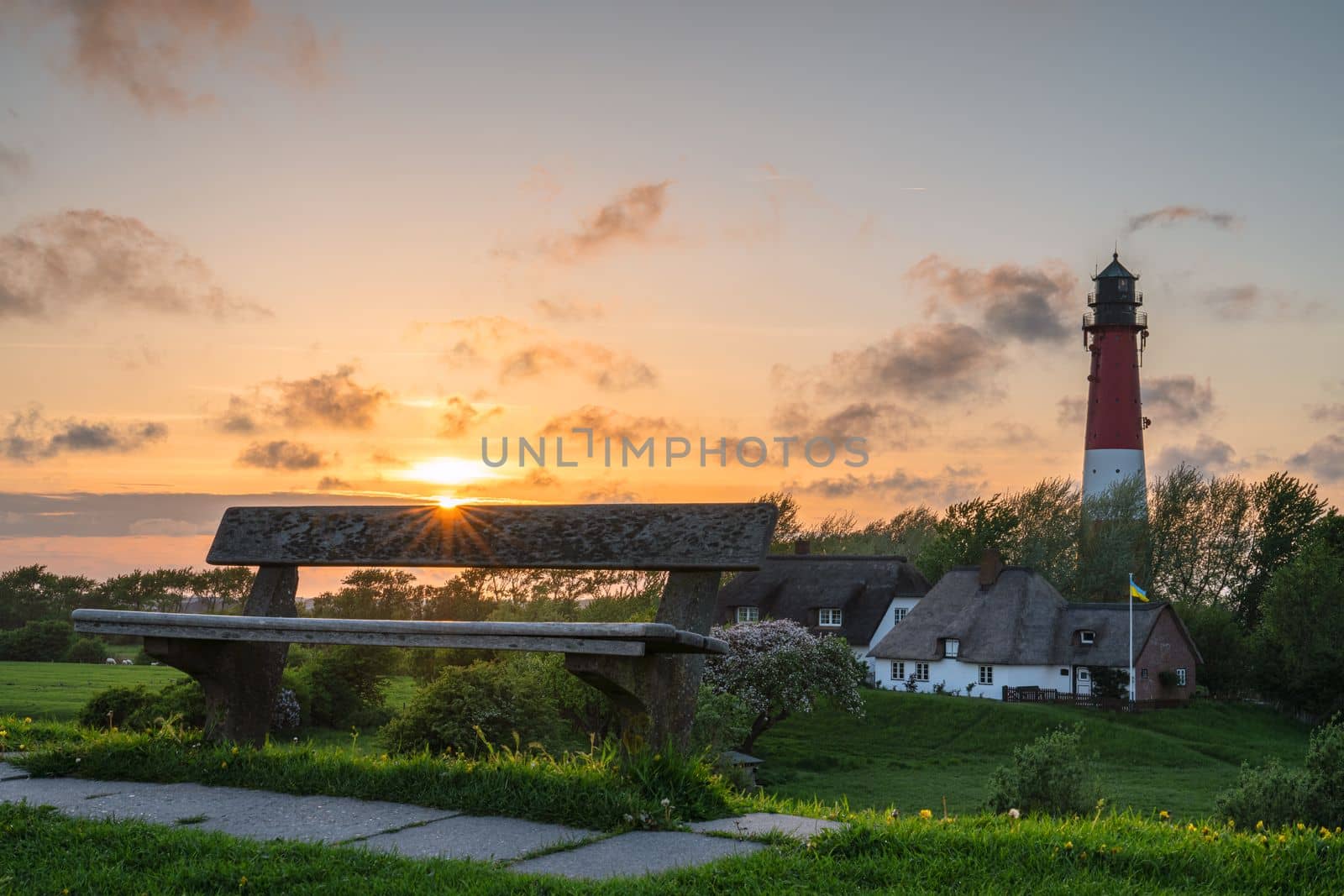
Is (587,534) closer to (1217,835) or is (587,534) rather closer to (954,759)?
(1217,835)

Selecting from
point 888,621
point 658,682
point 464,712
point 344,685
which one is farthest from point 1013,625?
point 658,682

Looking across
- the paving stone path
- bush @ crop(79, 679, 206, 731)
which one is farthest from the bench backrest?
bush @ crop(79, 679, 206, 731)

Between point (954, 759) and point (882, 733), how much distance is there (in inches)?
173

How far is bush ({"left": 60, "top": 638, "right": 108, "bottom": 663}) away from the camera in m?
37.9

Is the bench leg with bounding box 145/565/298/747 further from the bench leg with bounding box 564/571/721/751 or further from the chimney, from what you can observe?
the chimney

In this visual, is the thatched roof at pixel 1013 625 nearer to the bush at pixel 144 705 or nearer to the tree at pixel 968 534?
the tree at pixel 968 534

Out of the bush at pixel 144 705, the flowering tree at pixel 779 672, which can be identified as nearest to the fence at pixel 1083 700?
the flowering tree at pixel 779 672

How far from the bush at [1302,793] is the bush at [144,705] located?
1253 cm

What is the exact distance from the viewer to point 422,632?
675 cm

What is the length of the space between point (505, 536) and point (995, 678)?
49096 mm

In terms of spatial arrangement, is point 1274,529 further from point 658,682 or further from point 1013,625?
point 658,682

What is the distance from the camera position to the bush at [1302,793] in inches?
431

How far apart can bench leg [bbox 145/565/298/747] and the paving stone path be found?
2.78ft

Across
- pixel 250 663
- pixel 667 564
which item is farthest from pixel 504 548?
pixel 250 663
